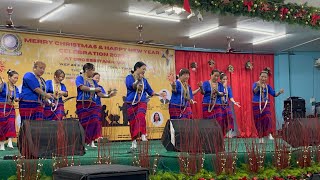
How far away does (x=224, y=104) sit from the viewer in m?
7.68

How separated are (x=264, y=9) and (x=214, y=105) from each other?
2021 millimetres

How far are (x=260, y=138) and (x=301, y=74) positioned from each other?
683cm

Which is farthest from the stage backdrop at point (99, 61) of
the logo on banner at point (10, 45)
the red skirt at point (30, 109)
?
the red skirt at point (30, 109)

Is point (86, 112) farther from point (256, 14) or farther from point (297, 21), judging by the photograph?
point (297, 21)

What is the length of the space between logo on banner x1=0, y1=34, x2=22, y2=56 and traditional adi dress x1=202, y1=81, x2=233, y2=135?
3.55m

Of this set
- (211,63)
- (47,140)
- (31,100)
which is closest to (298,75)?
(211,63)

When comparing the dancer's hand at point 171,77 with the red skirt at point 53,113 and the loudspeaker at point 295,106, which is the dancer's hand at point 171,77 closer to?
Result: the loudspeaker at point 295,106

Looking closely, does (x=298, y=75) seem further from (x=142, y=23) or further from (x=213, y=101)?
(x=142, y=23)

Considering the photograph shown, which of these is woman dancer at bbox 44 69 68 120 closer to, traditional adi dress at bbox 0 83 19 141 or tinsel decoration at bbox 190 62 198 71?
traditional adi dress at bbox 0 83 19 141

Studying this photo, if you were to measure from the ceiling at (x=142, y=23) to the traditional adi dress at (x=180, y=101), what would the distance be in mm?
1441

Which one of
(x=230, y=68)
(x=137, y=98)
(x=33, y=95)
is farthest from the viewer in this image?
(x=230, y=68)

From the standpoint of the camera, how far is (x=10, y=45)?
7.80m

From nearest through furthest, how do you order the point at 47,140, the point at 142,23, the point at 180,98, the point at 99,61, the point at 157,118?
the point at 47,140 < the point at 180,98 < the point at 142,23 < the point at 99,61 < the point at 157,118

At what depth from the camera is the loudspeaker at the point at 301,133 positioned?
4.86 m
